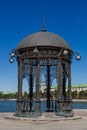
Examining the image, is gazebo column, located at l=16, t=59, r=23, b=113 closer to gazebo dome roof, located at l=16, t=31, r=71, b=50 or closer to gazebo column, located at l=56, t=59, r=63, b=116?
gazebo dome roof, located at l=16, t=31, r=71, b=50

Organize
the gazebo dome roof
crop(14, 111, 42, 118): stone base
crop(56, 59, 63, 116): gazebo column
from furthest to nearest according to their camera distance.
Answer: the gazebo dome roof < crop(56, 59, 63, 116): gazebo column < crop(14, 111, 42, 118): stone base

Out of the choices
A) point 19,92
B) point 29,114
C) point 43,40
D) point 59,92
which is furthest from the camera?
point 19,92

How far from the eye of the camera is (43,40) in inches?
966

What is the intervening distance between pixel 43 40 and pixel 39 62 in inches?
69.6

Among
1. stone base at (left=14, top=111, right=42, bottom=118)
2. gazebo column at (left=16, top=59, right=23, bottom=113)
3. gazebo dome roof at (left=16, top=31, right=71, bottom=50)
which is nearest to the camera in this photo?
stone base at (left=14, top=111, right=42, bottom=118)

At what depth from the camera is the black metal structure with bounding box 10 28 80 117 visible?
2412cm

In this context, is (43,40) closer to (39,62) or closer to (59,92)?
(39,62)

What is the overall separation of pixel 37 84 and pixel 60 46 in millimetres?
3494

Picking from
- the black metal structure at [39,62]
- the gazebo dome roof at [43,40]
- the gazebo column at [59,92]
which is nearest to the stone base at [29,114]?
the black metal structure at [39,62]

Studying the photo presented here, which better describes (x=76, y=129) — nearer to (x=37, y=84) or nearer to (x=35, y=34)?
(x=37, y=84)

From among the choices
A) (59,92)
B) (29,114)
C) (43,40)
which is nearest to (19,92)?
(29,114)

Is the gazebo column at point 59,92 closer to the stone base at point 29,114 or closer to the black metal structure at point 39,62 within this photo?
the black metal structure at point 39,62

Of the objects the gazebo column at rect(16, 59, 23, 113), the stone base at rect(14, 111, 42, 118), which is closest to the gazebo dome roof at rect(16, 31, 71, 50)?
the gazebo column at rect(16, 59, 23, 113)

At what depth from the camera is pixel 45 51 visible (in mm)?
24406
